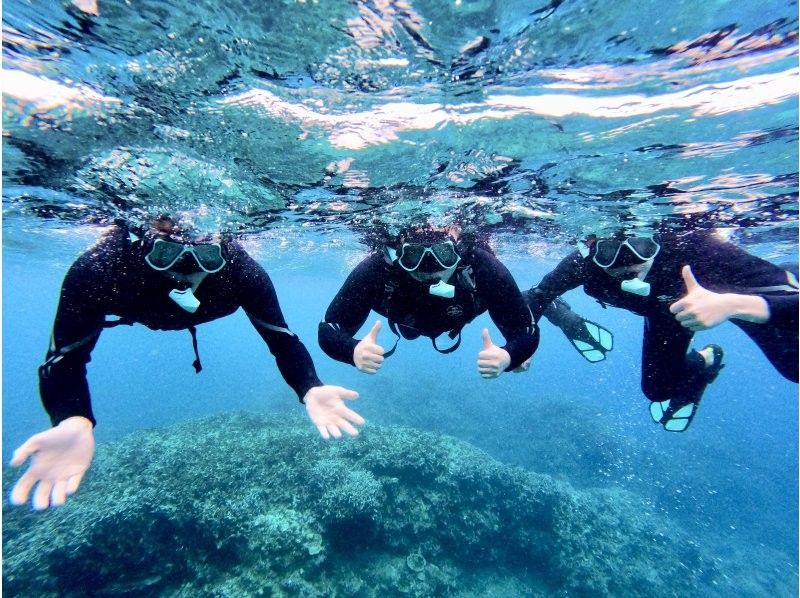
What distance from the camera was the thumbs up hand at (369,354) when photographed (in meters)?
4.14

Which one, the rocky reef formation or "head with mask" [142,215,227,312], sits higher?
"head with mask" [142,215,227,312]

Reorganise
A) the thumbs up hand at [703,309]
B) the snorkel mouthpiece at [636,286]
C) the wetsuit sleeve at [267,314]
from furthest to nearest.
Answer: the snorkel mouthpiece at [636,286], the wetsuit sleeve at [267,314], the thumbs up hand at [703,309]

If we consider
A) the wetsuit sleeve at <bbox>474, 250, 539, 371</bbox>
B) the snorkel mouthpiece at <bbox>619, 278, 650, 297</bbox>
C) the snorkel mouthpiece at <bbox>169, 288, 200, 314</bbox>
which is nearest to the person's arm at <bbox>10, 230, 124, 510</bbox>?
the snorkel mouthpiece at <bbox>169, 288, 200, 314</bbox>

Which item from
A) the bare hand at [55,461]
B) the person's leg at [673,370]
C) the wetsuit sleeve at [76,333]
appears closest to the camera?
the bare hand at [55,461]

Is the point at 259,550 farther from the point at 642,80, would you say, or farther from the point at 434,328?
the point at 642,80

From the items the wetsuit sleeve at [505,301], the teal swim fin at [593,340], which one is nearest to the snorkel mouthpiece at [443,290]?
the wetsuit sleeve at [505,301]

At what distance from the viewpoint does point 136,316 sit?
15.7ft

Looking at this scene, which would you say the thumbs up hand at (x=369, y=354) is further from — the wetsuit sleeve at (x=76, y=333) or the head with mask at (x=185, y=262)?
the wetsuit sleeve at (x=76, y=333)

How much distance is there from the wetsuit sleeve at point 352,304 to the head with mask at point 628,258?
141 inches

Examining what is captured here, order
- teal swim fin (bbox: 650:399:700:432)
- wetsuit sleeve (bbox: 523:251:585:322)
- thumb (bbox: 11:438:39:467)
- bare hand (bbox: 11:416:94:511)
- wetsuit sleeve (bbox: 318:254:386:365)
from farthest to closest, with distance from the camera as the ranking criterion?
teal swim fin (bbox: 650:399:700:432) → wetsuit sleeve (bbox: 523:251:585:322) → wetsuit sleeve (bbox: 318:254:386:365) → bare hand (bbox: 11:416:94:511) → thumb (bbox: 11:438:39:467)

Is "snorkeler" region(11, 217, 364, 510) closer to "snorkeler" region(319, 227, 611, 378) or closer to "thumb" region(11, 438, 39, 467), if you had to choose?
"thumb" region(11, 438, 39, 467)

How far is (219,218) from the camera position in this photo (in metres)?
9.12

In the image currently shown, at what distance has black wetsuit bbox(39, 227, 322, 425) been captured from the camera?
379cm

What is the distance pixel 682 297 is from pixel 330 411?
4880 millimetres
